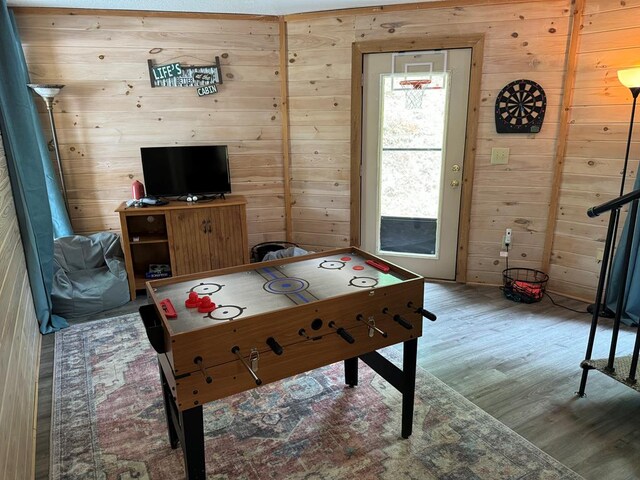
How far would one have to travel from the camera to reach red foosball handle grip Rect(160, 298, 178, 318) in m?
1.60

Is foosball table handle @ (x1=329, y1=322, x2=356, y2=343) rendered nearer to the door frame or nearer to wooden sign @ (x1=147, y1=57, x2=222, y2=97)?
the door frame

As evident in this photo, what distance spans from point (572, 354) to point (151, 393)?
2563 millimetres

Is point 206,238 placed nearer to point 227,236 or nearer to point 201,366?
point 227,236

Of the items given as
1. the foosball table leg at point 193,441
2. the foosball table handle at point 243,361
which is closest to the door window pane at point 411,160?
the foosball table handle at point 243,361

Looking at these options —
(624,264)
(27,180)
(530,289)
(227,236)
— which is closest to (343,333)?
(624,264)

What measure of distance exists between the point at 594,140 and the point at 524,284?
1.23 m

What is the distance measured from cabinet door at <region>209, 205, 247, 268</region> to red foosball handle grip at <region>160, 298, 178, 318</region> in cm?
211

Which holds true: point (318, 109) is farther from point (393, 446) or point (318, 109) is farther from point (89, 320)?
point (393, 446)

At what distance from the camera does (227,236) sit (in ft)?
12.6

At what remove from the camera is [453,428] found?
212 centimetres

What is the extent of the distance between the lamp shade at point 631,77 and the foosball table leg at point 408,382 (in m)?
2.32

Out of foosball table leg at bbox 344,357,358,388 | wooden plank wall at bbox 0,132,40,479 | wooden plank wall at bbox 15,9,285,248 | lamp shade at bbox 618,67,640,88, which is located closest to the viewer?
wooden plank wall at bbox 0,132,40,479

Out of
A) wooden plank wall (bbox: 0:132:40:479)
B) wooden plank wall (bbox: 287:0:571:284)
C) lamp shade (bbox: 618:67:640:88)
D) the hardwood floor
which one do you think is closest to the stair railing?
the hardwood floor

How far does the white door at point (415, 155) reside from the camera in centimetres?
367
